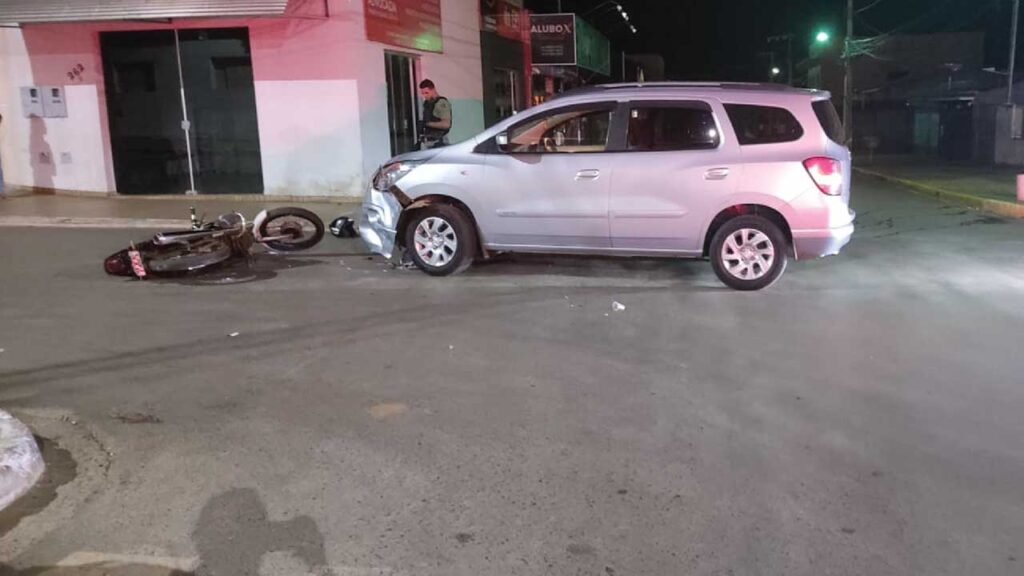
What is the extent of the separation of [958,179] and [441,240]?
15.9 m

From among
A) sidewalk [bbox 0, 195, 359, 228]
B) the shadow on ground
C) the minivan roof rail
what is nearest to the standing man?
sidewalk [bbox 0, 195, 359, 228]

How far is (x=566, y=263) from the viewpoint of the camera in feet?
33.8

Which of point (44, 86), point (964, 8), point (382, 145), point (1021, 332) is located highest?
point (964, 8)

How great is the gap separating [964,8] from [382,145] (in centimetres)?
4049

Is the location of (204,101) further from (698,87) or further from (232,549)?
(232,549)

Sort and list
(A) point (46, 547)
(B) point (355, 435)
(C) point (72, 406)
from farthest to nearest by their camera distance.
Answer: (C) point (72, 406) < (B) point (355, 435) < (A) point (46, 547)

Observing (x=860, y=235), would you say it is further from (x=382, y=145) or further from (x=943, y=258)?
(x=382, y=145)

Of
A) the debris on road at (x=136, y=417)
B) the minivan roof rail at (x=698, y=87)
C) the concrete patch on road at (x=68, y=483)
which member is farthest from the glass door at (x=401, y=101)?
the concrete patch on road at (x=68, y=483)

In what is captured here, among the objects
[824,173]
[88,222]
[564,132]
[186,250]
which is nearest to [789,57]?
[88,222]

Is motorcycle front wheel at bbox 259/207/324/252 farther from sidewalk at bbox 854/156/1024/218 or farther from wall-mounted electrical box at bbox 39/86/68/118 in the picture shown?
sidewalk at bbox 854/156/1024/218

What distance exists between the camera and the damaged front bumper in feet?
31.2

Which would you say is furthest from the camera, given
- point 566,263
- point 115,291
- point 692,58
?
point 692,58

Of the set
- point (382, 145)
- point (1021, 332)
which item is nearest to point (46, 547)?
point (1021, 332)

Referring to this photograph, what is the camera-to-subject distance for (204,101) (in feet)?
51.6
